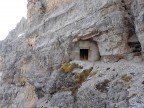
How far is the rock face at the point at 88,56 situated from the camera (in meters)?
36.6

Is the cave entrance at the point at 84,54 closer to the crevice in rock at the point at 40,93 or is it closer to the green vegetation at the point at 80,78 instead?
the green vegetation at the point at 80,78

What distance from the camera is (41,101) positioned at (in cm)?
5088

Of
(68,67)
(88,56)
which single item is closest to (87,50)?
(88,56)

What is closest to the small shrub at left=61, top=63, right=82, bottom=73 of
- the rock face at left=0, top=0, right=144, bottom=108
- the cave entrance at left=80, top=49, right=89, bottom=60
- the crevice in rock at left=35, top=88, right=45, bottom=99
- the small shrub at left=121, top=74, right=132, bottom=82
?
the rock face at left=0, top=0, right=144, bottom=108

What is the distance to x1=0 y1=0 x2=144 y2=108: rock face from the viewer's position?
1442 inches

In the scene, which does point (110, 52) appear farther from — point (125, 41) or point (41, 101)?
point (41, 101)

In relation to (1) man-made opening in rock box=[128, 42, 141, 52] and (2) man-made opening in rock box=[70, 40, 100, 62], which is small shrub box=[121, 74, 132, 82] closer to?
(1) man-made opening in rock box=[128, 42, 141, 52]

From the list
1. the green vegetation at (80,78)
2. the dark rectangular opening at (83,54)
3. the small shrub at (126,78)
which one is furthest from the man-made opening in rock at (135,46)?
the dark rectangular opening at (83,54)

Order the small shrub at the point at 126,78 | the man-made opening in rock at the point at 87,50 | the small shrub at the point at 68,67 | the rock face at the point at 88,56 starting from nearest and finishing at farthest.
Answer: the small shrub at the point at 126,78, the rock face at the point at 88,56, the small shrub at the point at 68,67, the man-made opening in rock at the point at 87,50

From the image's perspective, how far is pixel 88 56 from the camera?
166 feet

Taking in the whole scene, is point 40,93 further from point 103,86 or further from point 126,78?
point 126,78

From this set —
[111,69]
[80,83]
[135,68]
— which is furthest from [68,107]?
[135,68]

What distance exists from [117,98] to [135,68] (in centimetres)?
649

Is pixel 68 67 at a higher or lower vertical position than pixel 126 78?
higher
